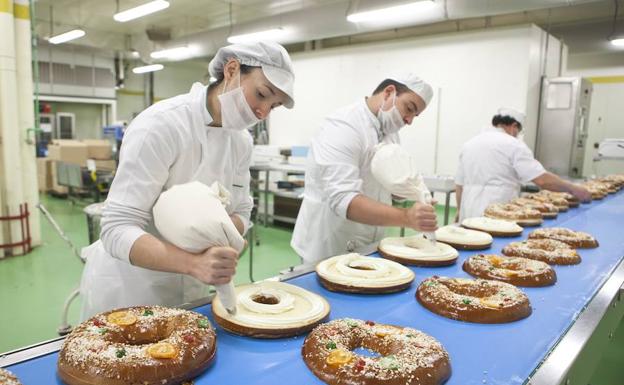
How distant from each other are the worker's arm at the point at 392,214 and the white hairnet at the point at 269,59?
0.72 m

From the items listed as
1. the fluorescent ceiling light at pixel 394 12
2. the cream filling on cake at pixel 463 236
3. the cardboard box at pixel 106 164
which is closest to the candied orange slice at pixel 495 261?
the cream filling on cake at pixel 463 236

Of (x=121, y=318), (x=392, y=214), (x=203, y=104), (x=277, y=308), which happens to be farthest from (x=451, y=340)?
(x=203, y=104)

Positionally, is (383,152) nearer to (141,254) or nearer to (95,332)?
(141,254)

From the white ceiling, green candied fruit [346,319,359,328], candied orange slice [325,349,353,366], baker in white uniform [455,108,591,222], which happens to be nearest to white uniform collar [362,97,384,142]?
green candied fruit [346,319,359,328]

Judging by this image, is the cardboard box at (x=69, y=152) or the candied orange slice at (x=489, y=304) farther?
the cardboard box at (x=69, y=152)

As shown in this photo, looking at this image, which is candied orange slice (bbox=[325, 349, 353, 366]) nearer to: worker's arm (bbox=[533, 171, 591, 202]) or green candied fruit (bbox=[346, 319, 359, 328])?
green candied fruit (bbox=[346, 319, 359, 328])

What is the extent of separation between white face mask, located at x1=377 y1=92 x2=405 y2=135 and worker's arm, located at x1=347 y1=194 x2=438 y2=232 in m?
0.46

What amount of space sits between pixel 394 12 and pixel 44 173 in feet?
24.7

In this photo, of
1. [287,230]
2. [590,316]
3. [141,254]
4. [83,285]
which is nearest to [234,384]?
[141,254]

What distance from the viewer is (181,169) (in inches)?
57.4

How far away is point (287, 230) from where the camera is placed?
6.66 metres

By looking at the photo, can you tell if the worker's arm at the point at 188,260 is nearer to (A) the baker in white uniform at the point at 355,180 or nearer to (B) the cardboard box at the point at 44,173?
(A) the baker in white uniform at the point at 355,180

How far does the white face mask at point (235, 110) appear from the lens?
144 cm

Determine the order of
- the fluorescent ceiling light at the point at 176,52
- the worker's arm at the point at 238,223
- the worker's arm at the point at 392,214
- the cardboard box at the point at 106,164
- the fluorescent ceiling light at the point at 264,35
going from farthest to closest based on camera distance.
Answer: the fluorescent ceiling light at the point at 176,52, the cardboard box at the point at 106,164, the fluorescent ceiling light at the point at 264,35, the worker's arm at the point at 392,214, the worker's arm at the point at 238,223
